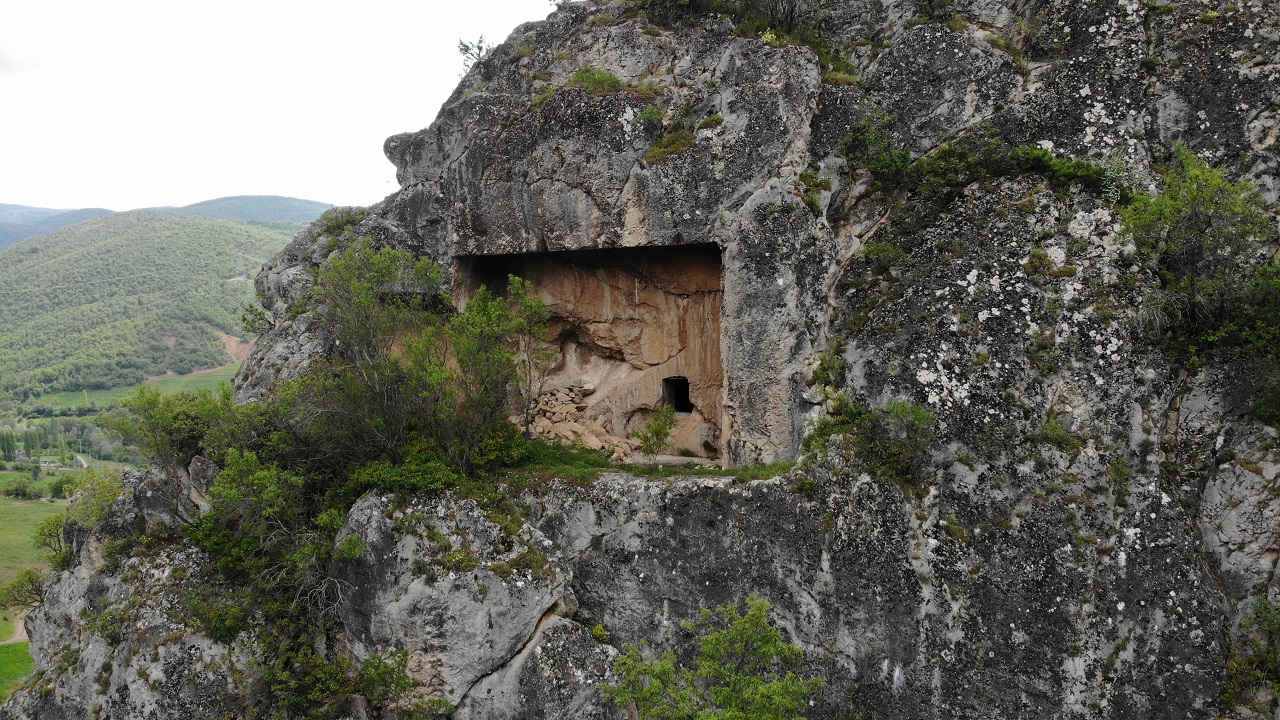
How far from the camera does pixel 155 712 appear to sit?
49.3 feet

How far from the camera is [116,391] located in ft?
237

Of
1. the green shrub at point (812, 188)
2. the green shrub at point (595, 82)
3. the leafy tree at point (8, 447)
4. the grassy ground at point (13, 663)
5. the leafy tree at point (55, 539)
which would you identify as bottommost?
the grassy ground at point (13, 663)

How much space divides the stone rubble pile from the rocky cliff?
338 cm

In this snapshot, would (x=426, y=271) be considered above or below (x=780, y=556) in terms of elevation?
above

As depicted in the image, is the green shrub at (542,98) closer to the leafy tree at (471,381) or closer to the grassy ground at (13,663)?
the leafy tree at (471,381)

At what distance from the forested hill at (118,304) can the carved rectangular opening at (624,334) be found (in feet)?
213

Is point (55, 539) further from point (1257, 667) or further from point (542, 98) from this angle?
point (1257, 667)

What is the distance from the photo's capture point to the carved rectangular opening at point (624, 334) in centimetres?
1950

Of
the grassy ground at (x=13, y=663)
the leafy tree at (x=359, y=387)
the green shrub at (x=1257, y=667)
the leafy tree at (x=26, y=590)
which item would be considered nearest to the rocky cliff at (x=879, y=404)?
the green shrub at (x=1257, y=667)

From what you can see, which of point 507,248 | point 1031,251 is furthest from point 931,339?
point 507,248

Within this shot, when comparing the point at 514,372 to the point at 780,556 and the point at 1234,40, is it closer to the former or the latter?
the point at 780,556

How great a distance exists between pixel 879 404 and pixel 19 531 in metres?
57.0

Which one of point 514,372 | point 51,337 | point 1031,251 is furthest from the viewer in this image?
point 51,337

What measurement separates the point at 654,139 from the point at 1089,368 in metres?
10.7
